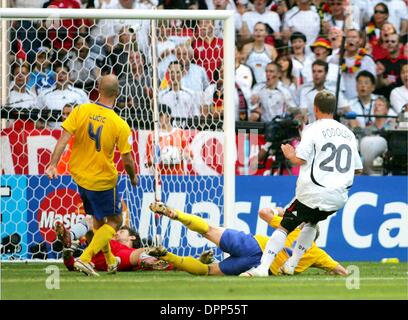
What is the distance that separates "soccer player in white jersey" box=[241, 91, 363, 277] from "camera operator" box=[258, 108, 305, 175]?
352 centimetres

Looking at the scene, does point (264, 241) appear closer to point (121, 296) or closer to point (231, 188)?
point (231, 188)

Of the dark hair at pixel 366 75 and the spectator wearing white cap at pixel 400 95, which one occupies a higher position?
the dark hair at pixel 366 75

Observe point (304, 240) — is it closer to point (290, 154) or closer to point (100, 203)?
point (290, 154)

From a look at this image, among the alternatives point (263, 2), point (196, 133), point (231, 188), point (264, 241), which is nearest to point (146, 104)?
point (196, 133)

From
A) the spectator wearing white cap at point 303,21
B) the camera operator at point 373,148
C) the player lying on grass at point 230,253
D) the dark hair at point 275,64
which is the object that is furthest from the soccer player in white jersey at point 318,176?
the spectator wearing white cap at point 303,21

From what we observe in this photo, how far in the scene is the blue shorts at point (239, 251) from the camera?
944 centimetres

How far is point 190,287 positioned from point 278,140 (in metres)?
5.09

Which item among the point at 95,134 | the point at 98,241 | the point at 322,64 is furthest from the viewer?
the point at 322,64

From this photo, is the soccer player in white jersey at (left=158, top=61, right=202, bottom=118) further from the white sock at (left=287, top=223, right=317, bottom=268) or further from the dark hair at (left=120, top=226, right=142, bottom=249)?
the white sock at (left=287, top=223, right=317, bottom=268)

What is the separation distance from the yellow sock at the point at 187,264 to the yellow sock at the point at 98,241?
0.71m

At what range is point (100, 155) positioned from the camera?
9.87 m

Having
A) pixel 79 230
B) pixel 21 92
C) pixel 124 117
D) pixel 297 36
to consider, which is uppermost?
pixel 297 36

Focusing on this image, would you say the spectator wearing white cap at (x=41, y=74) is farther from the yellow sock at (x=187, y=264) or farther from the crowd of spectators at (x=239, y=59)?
the yellow sock at (x=187, y=264)

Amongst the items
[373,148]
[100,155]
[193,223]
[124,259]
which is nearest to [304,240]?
[193,223]
